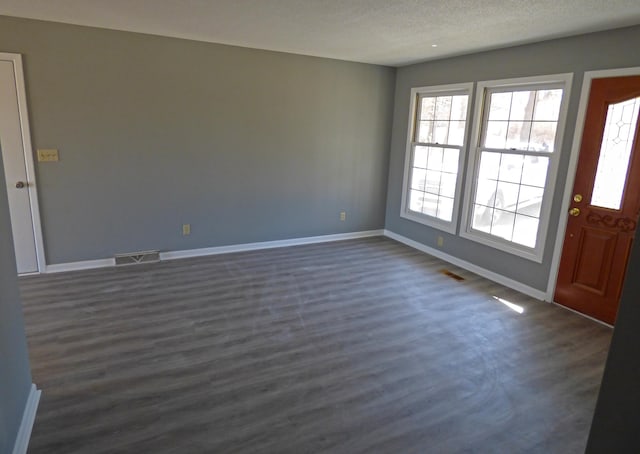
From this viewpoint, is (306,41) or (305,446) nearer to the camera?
(305,446)

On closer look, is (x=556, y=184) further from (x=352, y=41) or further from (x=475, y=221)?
(x=352, y=41)

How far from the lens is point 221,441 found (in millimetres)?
2068

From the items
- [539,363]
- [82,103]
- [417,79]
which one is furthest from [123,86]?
[539,363]

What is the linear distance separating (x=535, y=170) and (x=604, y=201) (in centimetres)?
72

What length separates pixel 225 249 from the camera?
5.09m

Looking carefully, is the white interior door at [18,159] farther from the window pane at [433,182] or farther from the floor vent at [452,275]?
the window pane at [433,182]

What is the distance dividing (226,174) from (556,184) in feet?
11.9

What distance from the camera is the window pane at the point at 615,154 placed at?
10.5 feet

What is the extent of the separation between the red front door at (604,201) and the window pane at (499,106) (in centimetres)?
89

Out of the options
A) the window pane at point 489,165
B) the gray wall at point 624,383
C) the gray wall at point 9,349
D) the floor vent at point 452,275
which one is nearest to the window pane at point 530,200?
the window pane at point 489,165

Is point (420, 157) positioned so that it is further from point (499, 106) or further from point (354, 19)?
point (354, 19)

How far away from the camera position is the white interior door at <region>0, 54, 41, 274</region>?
374cm

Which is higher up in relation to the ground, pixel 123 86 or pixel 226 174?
pixel 123 86

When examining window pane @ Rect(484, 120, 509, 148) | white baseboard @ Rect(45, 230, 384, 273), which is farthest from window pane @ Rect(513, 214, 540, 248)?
white baseboard @ Rect(45, 230, 384, 273)
